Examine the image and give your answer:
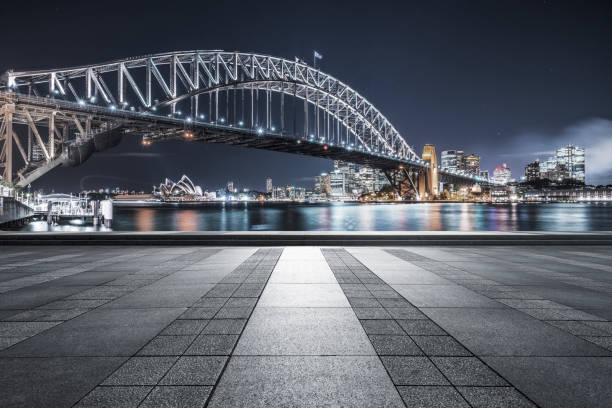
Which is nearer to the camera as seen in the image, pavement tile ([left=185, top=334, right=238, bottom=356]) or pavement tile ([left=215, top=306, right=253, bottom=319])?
pavement tile ([left=185, top=334, right=238, bottom=356])

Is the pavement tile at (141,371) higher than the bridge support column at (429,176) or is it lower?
lower

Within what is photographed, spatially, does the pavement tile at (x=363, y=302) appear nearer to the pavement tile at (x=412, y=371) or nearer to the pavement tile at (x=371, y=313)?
the pavement tile at (x=371, y=313)

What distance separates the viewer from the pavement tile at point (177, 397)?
258 cm

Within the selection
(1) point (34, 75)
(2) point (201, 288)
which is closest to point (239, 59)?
(1) point (34, 75)

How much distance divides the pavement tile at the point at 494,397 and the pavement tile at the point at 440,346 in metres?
0.66

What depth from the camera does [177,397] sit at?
268cm

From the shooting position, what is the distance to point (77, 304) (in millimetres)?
5168

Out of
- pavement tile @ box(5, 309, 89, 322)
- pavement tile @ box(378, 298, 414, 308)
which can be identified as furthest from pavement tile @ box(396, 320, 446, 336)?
pavement tile @ box(5, 309, 89, 322)

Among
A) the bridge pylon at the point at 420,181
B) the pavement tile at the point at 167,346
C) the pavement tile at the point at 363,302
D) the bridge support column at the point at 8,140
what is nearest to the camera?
the pavement tile at the point at 167,346

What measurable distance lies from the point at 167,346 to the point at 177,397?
108 cm

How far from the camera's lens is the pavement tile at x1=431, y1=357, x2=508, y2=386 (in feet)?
9.67

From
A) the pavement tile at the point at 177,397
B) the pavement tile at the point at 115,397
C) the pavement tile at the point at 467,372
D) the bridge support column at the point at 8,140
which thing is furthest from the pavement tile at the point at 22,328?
the bridge support column at the point at 8,140

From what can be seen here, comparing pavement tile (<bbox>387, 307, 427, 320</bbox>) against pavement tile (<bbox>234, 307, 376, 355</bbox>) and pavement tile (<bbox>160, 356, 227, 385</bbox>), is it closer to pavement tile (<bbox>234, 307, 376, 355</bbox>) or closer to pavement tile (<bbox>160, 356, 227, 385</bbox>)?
pavement tile (<bbox>234, 307, 376, 355</bbox>)

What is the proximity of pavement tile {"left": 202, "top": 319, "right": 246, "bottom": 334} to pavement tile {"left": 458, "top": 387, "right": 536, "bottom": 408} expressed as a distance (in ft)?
8.29
